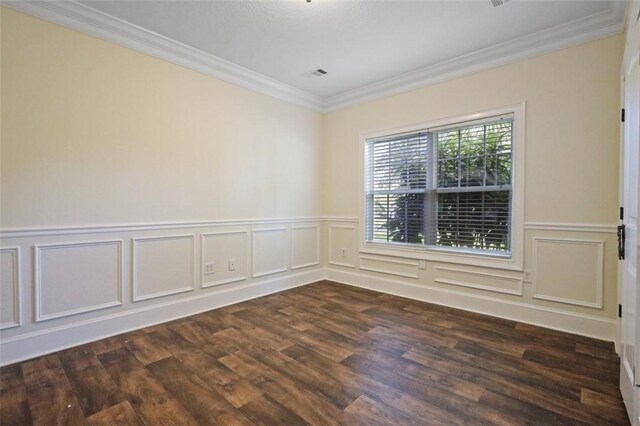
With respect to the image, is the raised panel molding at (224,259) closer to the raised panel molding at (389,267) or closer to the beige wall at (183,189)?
the beige wall at (183,189)

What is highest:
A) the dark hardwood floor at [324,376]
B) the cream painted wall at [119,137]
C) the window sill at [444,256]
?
the cream painted wall at [119,137]

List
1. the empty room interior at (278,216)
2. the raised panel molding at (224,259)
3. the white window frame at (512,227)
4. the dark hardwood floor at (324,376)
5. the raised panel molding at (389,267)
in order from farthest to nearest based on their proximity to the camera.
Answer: the raised panel molding at (389,267)
the raised panel molding at (224,259)
the white window frame at (512,227)
the empty room interior at (278,216)
the dark hardwood floor at (324,376)

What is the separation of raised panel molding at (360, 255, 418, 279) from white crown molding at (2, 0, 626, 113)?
2.14 metres

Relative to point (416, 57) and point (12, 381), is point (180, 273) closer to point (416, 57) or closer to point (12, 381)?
point (12, 381)

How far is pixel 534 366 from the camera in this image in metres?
2.18

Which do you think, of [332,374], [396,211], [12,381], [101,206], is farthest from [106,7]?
[396,211]

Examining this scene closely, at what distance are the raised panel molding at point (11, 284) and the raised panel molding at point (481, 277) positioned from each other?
3.82m

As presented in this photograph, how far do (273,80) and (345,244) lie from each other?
2.41 meters

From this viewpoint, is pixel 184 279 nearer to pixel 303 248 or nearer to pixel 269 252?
pixel 269 252

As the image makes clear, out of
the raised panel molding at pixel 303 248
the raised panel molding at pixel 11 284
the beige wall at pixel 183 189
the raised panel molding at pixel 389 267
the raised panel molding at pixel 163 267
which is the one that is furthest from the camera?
the raised panel molding at pixel 303 248

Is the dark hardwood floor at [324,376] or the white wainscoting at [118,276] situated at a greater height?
the white wainscoting at [118,276]

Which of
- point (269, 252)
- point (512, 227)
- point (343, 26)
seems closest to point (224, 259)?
point (269, 252)

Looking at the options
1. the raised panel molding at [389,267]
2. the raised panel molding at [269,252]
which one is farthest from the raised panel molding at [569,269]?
the raised panel molding at [269,252]

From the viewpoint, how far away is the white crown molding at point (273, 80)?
2422 millimetres
